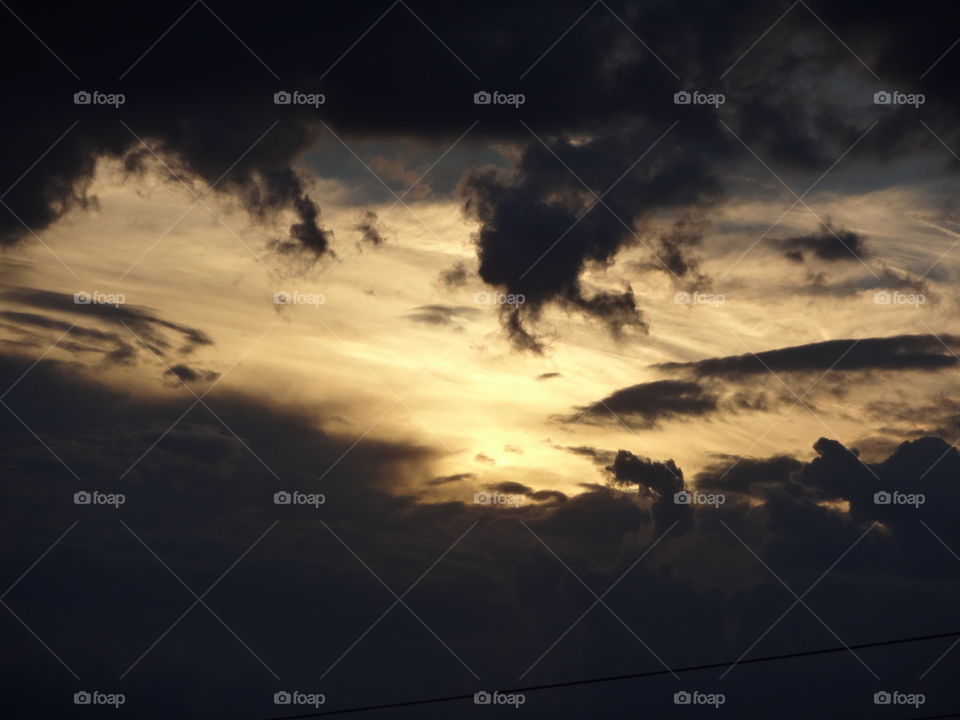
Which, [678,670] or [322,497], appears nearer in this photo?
[678,670]

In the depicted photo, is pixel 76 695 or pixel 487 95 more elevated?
pixel 487 95

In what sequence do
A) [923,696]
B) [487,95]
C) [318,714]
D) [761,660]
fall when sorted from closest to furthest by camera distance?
[761,660]
[318,714]
[487,95]
[923,696]

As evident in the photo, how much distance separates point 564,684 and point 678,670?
2.46 m

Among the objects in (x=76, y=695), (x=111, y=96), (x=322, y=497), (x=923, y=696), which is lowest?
(x=923, y=696)

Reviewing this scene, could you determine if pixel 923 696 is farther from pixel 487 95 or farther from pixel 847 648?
pixel 487 95

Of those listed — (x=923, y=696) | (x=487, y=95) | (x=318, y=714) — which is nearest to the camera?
(x=318, y=714)

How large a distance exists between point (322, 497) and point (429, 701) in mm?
12407

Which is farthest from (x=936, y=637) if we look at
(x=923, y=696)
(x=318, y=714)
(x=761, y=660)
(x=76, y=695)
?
(x=76, y=695)

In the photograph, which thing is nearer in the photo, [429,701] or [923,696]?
[429,701]

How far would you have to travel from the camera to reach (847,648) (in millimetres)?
23672

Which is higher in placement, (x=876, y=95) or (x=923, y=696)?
(x=876, y=95)

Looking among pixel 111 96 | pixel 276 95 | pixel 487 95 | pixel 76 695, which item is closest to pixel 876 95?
pixel 487 95

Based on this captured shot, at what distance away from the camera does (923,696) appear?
38.2 metres

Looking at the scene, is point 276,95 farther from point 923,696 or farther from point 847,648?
point 923,696
